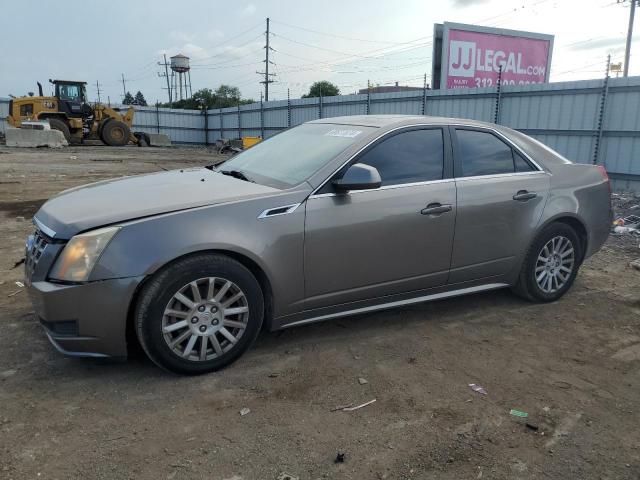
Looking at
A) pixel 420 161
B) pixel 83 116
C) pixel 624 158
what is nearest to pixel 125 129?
pixel 83 116

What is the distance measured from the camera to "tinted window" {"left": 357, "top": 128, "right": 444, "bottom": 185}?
12.2 ft

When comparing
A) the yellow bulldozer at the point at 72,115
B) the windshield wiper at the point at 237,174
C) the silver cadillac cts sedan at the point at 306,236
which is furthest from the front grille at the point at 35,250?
the yellow bulldozer at the point at 72,115

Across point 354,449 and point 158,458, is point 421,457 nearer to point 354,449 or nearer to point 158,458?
point 354,449

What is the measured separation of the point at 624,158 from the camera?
11.1 meters

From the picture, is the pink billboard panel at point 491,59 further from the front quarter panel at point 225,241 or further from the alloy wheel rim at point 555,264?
the front quarter panel at point 225,241

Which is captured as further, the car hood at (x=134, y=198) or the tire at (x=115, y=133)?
the tire at (x=115, y=133)

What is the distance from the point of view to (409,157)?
152 inches

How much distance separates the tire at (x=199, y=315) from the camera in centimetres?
294

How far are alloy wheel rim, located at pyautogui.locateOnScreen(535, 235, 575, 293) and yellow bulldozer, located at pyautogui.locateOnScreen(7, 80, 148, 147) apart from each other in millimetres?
27406

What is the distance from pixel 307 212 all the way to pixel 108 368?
5.22 ft

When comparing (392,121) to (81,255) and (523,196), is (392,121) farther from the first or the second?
(81,255)

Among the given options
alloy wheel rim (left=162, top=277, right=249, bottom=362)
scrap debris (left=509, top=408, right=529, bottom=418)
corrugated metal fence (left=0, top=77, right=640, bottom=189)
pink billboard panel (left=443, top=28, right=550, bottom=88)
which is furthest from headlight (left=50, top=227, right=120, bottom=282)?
pink billboard panel (left=443, top=28, right=550, bottom=88)

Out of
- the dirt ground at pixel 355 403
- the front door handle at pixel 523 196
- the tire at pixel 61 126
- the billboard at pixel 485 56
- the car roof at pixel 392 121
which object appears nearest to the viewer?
the dirt ground at pixel 355 403

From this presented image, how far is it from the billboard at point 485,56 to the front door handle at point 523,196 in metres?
16.1
